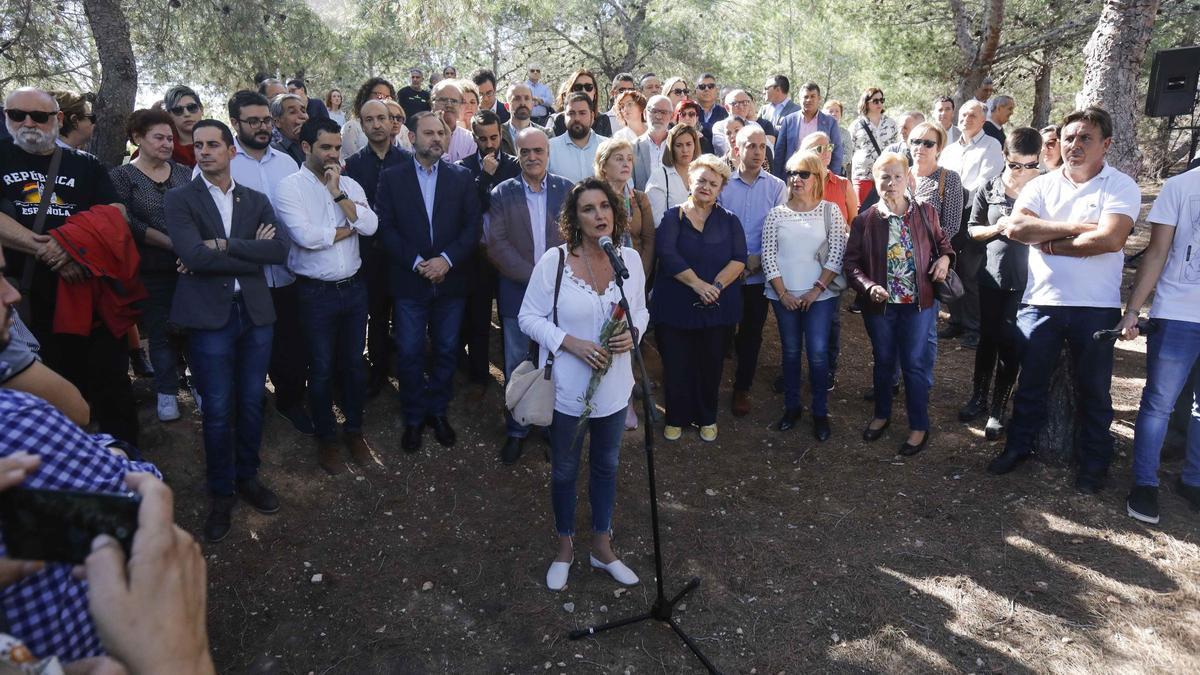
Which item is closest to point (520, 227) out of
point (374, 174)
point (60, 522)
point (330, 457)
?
point (374, 174)

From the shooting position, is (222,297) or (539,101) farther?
(539,101)

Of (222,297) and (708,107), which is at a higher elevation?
(708,107)

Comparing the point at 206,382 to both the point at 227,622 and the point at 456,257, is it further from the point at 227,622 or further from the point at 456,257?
the point at 456,257

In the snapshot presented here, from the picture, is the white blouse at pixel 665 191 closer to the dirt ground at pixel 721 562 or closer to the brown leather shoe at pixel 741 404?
the brown leather shoe at pixel 741 404

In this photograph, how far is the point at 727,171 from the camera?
4914 millimetres

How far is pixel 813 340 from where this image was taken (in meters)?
5.28

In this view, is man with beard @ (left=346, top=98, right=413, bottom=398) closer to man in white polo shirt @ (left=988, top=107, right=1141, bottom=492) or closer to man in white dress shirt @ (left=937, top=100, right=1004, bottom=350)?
man in white polo shirt @ (left=988, top=107, right=1141, bottom=492)

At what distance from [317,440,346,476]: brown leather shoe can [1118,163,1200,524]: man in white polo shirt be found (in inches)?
194

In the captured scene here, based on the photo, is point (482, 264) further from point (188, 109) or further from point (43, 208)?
Answer: point (43, 208)

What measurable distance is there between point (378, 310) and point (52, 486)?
419 cm

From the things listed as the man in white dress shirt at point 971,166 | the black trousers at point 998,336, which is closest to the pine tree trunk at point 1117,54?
the man in white dress shirt at point 971,166

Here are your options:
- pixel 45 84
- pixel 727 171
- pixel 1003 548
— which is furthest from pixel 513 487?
pixel 45 84

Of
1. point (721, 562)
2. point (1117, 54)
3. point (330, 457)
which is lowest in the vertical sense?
point (721, 562)

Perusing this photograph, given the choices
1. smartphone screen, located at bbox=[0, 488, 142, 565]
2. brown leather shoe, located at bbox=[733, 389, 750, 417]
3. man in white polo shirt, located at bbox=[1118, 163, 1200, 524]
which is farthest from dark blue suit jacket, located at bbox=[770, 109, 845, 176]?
smartphone screen, located at bbox=[0, 488, 142, 565]
